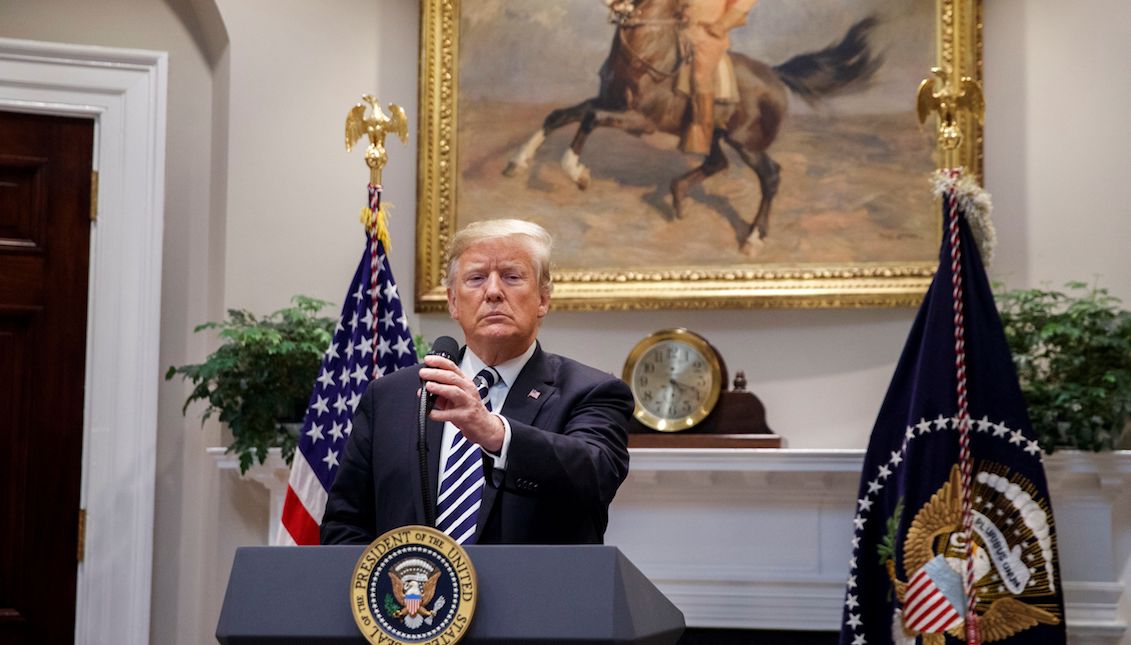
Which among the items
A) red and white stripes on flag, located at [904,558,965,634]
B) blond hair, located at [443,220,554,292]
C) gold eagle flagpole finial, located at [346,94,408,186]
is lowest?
red and white stripes on flag, located at [904,558,965,634]

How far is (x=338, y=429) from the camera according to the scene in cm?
446

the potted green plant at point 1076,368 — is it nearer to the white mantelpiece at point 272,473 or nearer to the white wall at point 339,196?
the white wall at point 339,196

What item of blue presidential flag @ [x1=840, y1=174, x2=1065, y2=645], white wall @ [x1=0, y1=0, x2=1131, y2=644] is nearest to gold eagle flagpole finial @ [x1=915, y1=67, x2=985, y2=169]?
blue presidential flag @ [x1=840, y1=174, x2=1065, y2=645]

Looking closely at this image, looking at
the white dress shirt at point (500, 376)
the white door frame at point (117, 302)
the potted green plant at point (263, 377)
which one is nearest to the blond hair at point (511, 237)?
the white dress shirt at point (500, 376)

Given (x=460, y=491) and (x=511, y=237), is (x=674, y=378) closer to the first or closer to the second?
(x=511, y=237)

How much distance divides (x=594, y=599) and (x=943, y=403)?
113 inches

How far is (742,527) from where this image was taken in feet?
16.3

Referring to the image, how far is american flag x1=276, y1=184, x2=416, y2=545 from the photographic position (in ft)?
14.4

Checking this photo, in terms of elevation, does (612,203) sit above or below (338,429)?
above

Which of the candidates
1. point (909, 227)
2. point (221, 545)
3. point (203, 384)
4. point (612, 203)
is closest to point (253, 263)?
point (203, 384)

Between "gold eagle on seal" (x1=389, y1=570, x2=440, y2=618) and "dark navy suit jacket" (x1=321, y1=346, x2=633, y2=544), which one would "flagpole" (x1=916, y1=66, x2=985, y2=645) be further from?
"gold eagle on seal" (x1=389, y1=570, x2=440, y2=618)

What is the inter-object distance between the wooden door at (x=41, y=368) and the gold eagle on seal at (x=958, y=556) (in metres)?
3.07

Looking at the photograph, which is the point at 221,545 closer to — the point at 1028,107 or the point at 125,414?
the point at 125,414

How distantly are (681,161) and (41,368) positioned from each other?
259 cm
